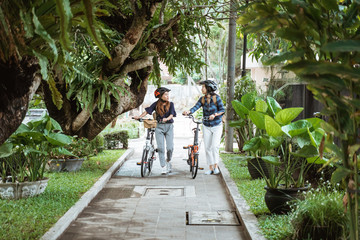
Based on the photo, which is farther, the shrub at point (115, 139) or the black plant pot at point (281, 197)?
the shrub at point (115, 139)

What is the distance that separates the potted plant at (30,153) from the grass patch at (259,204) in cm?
286

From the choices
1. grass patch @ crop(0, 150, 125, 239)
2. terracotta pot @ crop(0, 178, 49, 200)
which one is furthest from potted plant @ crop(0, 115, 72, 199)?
grass patch @ crop(0, 150, 125, 239)

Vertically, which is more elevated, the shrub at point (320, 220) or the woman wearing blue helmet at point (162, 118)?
the woman wearing blue helmet at point (162, 118)

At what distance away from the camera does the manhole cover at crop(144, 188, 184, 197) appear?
339 inches

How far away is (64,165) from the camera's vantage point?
10.7 metres

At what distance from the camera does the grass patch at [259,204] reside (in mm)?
5262

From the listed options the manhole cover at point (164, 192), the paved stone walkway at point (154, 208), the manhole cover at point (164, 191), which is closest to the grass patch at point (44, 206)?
the paved stone walkway at point (154, 208)

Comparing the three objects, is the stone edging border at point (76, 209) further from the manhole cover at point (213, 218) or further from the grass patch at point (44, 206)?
the manhole cover at point (213, 218)

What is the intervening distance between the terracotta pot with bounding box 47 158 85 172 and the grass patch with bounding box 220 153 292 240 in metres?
3.59

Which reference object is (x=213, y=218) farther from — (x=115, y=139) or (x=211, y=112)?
(x=115, y=139)

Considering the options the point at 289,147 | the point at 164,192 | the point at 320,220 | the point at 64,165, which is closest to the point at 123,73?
the point at 64,165

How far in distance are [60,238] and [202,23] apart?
23.6 ft

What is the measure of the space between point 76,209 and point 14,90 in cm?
300

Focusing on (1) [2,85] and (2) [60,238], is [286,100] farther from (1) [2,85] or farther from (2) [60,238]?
(1) [2,85]
